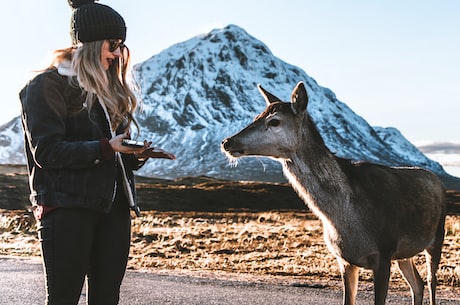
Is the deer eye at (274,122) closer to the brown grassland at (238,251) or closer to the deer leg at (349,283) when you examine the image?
the deer leg at (349,283)

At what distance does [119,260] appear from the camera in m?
3.19

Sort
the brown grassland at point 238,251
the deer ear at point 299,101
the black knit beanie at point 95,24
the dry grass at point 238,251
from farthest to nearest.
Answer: the dry grass at point 238,251 < the brown grassland at point 238,251 < the deer ear at point 299,101 < the black knit beanie at point 95,24

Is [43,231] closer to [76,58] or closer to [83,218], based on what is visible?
[83,218]

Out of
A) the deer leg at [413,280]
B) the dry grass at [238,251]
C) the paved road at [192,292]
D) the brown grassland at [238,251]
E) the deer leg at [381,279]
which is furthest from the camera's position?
the dry grass at [238,251]

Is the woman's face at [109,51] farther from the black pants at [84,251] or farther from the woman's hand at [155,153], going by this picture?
the black pants at [84,251]

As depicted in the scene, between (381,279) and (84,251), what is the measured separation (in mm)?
3637

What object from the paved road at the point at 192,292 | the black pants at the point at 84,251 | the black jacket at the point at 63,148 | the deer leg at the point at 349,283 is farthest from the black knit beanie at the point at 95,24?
the paved road at the point at 192,292

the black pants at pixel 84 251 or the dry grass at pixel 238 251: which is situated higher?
the black pants at pixel 84 251

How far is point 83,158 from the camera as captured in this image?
286 cm

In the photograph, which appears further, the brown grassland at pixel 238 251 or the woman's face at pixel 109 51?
the brown grassland at pixel 238 251

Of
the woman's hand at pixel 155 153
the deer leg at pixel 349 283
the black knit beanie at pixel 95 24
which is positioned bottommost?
the deer leg at pixel 349 283

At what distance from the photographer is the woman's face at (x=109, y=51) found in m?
3.17

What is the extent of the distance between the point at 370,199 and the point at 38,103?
162 inches

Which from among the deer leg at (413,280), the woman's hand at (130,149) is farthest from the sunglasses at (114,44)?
the deer leg at (413,280)
